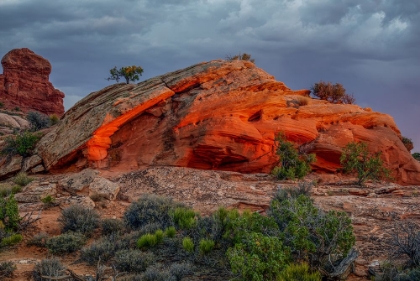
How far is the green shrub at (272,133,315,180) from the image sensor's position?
1777 centimetres

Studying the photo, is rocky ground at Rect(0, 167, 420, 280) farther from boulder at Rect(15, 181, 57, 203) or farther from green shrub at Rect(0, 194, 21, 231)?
green shrub at Rect(0, 194, 21, 231)

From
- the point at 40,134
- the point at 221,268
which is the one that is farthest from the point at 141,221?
the point at 40,134

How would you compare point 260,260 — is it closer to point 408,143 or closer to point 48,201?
point 48,201

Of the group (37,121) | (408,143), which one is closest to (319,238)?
(408,143)

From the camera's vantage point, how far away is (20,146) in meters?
20.9

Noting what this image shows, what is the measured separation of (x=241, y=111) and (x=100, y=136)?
721 cm

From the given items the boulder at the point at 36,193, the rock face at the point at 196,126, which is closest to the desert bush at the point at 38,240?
the boulder at the point at 36,193

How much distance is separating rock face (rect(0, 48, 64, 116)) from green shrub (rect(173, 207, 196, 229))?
59.2 metres

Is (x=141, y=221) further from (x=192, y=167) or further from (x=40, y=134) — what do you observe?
(x=40, y=134)

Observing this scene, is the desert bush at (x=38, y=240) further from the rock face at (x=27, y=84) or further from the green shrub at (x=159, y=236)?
the rock face at (x=27, y=84)

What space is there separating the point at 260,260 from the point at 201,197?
28.4 ft

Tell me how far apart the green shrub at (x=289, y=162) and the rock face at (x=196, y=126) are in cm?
75

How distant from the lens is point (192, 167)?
19.3 metres

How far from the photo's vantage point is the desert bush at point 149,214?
10734mm
